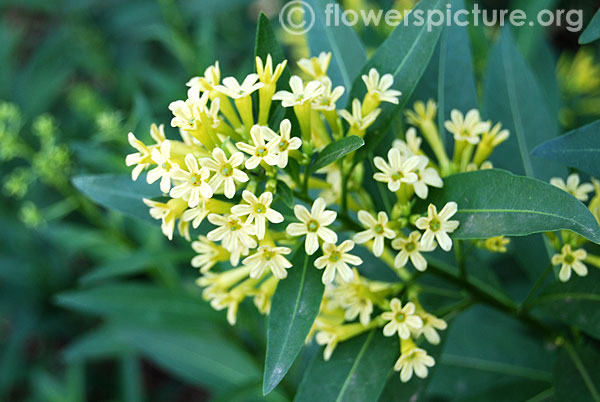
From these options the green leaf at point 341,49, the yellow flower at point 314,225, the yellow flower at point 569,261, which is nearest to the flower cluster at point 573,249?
the yellow flower at point 569,261

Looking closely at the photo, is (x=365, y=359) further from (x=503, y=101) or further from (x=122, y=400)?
(x=122, y=400)

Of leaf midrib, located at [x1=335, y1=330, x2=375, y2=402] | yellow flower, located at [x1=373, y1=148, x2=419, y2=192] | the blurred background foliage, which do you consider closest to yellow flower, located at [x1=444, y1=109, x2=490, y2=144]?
yellow flower, located at [x1=373, y1=148, x2=419, y2=192]

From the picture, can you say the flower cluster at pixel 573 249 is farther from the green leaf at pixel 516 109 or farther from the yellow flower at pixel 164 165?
the yellow flower at pixel 164 165

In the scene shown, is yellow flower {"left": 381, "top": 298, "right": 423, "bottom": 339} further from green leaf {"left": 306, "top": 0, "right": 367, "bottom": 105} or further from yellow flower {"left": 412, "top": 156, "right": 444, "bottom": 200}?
green leaf {"left": 306, "top": 0, "right": 367, "bottom": 105}

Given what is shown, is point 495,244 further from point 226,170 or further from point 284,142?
point 226,170

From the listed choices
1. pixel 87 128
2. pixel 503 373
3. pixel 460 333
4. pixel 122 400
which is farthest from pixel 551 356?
pixel 87 128

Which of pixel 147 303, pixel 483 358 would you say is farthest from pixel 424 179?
pixel 147 303
